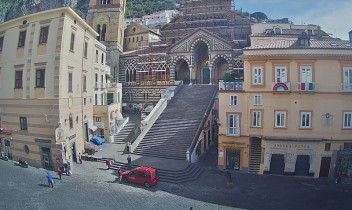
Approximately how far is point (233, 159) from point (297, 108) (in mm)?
6780

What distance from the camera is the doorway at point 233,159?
2303cm

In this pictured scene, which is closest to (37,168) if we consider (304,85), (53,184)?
(53,184)

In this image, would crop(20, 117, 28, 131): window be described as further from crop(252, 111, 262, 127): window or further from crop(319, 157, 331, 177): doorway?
crop(319, 157, 331, 177): doorway

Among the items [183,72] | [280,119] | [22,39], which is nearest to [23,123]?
[22,39]

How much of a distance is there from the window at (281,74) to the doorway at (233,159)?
6.91 meters

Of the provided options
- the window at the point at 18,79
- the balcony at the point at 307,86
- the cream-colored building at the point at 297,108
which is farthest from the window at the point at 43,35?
the balcony at the point at 307,86

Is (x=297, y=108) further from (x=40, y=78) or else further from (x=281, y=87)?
(x=40, y=78)

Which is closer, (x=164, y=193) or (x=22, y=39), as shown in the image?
(x=164, y=193)

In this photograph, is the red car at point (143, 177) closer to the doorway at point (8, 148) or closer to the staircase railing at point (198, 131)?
the staircase railing at point (198, 131)

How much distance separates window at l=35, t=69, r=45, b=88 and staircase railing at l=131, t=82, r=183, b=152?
10039mm

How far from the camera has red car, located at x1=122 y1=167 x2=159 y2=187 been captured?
742 inches

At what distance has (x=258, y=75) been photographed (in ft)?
72.9

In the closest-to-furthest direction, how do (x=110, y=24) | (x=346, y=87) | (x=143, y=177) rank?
(x=143, y=177)
(x=346, y=87)
(x=110, y=24)

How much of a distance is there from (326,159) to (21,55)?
26083 millimetres
